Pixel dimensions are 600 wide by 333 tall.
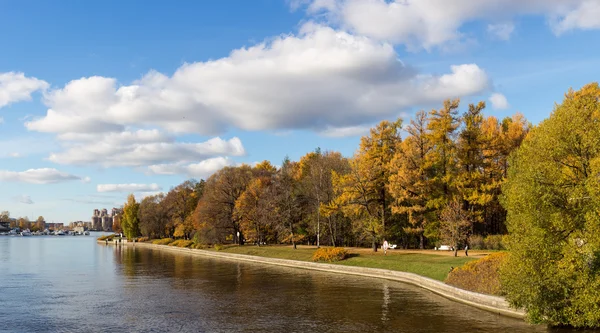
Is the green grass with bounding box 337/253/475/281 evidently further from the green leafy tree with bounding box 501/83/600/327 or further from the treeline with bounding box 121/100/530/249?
the green leafy tree with bounding box 501/83/600/327

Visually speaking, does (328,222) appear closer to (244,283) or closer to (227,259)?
(227,259)

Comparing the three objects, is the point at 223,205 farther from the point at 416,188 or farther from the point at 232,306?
the point at 232,306

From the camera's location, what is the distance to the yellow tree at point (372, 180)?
60875mm

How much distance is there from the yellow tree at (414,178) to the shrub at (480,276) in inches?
746

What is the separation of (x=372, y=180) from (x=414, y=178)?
231 inches

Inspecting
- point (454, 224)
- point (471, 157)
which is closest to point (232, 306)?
point (454, 224)

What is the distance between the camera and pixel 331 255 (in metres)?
58.8

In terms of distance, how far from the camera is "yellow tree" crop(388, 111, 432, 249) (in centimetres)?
5747

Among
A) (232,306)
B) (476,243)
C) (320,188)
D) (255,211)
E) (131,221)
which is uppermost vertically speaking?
(320,188)

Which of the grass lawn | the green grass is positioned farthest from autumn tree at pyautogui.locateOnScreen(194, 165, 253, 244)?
the green grass

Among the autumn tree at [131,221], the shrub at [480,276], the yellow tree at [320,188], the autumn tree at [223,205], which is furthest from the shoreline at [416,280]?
the autumn tree at [131,221]

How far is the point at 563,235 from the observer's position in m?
25.7

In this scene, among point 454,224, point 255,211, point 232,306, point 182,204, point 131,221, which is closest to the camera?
point 232,306

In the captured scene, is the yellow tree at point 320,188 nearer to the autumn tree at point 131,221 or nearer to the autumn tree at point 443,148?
the autumn tree at point 443,148
